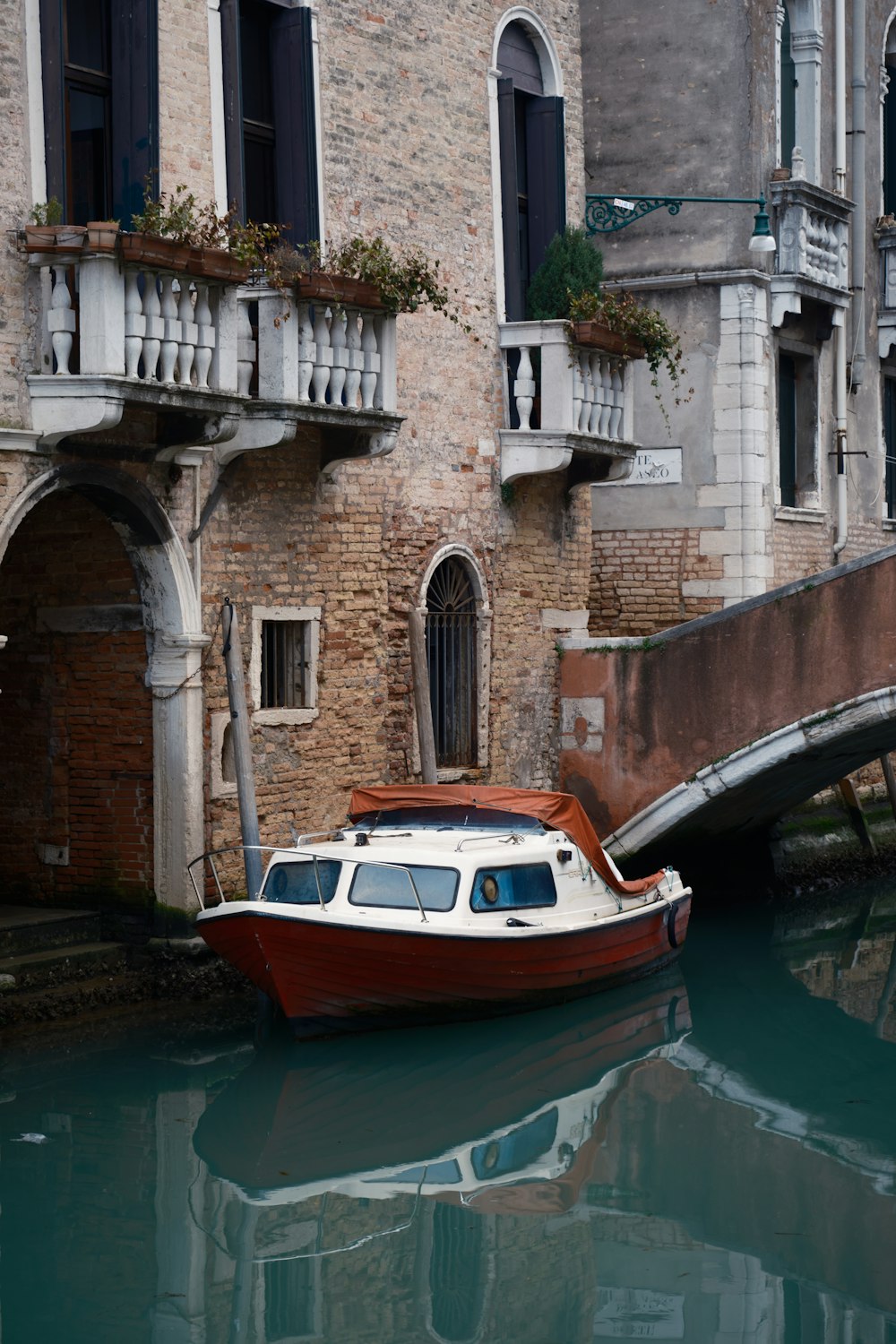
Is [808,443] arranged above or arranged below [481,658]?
above

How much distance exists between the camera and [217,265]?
8.41 meters

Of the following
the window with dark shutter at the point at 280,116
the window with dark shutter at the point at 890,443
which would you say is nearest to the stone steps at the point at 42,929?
the window with dark shutter at the point at 280,116

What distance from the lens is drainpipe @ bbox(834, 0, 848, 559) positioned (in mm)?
14367

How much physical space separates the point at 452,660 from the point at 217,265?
3.41 metres

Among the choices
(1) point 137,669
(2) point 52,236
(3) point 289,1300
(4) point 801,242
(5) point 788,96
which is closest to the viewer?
(3) point 289,1300

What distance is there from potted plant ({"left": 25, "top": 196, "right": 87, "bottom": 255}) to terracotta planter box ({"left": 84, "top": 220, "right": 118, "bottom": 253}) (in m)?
0.06

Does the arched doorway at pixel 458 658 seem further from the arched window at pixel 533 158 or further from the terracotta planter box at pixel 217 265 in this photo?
the terracotta planter box at pixel 217 265

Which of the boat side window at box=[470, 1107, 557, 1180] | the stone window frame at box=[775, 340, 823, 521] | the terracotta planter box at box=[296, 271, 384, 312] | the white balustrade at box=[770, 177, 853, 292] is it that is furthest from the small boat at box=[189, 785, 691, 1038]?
the white balustrade at box=[770, 177, 853, 292]

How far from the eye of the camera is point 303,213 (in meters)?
9.81

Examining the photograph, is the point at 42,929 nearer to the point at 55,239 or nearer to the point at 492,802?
the point at 492,802

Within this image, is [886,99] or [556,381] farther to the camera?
[886,99]

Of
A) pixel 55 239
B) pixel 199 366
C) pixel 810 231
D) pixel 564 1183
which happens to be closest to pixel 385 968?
pixel 564 1183

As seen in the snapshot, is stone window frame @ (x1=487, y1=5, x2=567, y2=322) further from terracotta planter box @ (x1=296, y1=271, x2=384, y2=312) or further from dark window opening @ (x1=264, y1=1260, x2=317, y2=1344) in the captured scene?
dark window opening @ (x1=264, y1=1260, x2=317, y2=1344)

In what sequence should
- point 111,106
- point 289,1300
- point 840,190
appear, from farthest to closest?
point 840,190
point 111,106
point 289,1300
